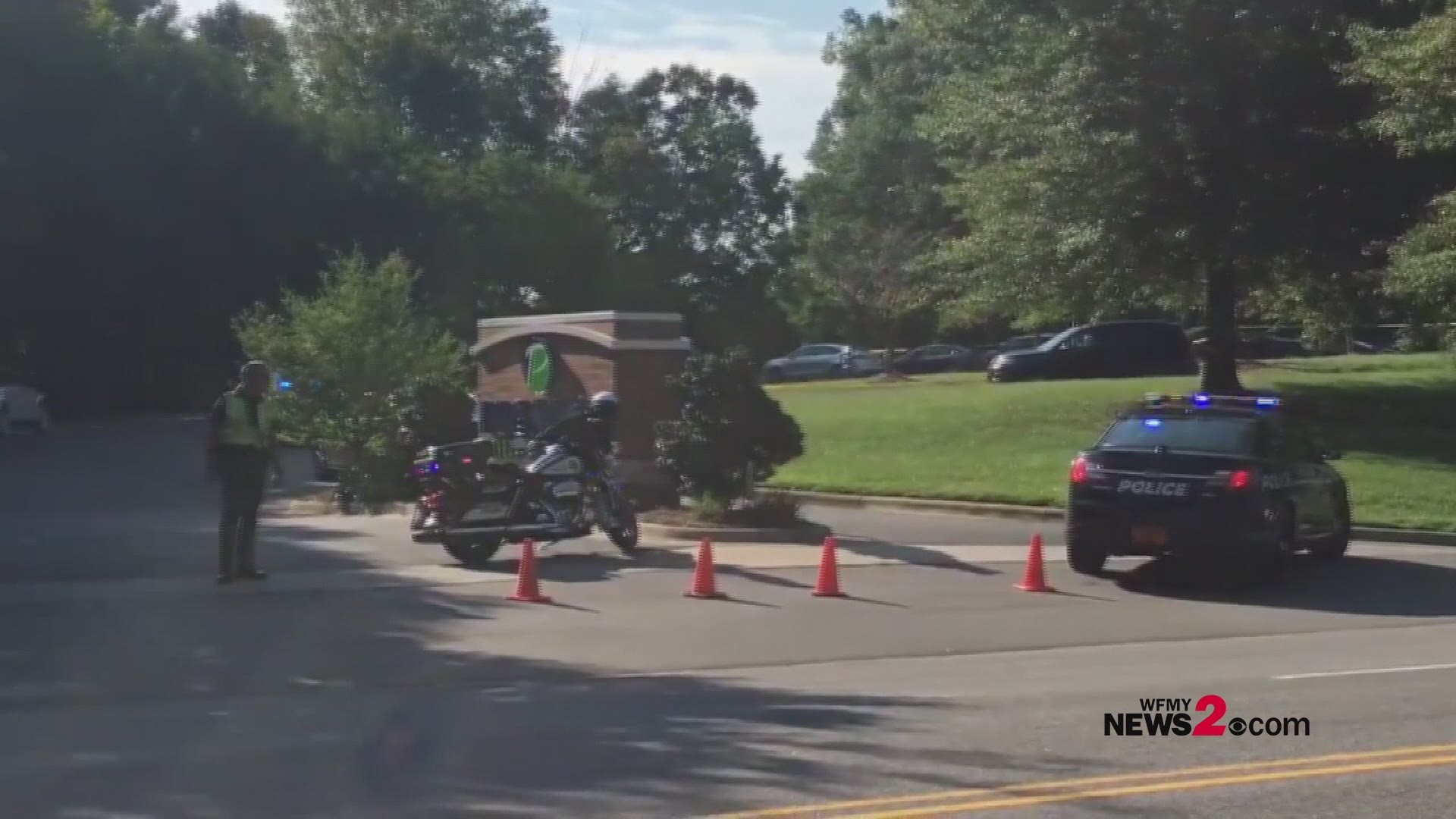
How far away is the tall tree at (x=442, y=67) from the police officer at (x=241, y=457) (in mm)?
48563

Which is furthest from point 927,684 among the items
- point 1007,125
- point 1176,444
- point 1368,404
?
point 1368,404

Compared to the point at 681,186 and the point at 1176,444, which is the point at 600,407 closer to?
the point at 1176,444

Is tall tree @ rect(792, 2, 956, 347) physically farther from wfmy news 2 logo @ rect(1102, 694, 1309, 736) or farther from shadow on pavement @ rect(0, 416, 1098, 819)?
wfmy news 2 logo @ rect(1102, 694, 1309, 736)

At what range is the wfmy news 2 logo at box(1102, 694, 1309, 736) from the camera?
9250 mm


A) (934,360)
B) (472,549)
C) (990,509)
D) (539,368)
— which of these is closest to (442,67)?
(934,360)

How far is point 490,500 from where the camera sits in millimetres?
16531

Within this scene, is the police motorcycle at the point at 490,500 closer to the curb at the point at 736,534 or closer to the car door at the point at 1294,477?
the curb at the point at 736,534

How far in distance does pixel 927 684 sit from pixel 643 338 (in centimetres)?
1172

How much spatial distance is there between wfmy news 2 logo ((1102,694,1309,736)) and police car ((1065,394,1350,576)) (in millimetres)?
5854

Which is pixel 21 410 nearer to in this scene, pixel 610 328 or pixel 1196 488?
pixel 610 328

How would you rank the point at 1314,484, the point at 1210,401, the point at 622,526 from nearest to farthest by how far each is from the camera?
1. the point at 1210,401
2. the point at 1314,484
3. the point at 622,526

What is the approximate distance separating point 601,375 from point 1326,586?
9239 mm

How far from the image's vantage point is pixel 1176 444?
1631 centimetres

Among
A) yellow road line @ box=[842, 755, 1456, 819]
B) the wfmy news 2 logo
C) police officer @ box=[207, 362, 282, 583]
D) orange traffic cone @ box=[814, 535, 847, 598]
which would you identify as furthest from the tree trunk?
yellow road line @ box=[842, 755, 1456, 819]
